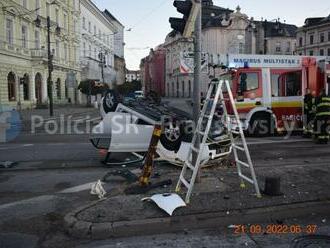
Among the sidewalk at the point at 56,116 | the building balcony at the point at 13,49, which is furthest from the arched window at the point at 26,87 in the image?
the sidewalk at the point at 56,116

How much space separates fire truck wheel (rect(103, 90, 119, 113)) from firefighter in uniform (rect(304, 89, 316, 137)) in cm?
710

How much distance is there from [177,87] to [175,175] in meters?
80.3

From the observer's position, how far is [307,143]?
13.2m

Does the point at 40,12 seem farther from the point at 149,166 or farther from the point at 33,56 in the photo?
the point at 149,166

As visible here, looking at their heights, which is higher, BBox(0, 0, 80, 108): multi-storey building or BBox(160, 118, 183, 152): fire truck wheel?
BBox(0, 0, 80, 108): multi-storey building

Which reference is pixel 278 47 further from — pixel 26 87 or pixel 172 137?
pixel 172 137

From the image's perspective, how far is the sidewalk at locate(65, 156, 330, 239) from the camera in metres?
5.42

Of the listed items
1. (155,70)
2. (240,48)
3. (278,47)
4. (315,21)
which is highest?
(315,21)

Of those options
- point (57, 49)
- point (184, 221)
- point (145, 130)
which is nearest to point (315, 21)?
point (57, 49)

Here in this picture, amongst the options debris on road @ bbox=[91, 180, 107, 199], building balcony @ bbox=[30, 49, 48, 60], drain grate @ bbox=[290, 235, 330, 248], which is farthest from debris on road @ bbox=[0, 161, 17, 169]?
building balcony @ bbox=[30, 49, 48, 60]

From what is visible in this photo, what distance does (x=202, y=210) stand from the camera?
587 centimetres

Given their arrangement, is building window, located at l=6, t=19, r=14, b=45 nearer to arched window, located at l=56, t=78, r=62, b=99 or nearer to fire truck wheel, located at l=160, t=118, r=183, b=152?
arched window, located at l=56, t=78, r=62, b=99

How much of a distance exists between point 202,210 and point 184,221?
38cm

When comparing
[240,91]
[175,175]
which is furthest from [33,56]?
[175,175]
